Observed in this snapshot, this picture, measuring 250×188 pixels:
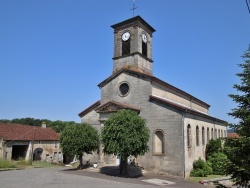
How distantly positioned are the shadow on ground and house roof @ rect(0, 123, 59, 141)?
17.6m

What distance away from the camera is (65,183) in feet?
51.7

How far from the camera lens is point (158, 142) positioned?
2244 centimetres

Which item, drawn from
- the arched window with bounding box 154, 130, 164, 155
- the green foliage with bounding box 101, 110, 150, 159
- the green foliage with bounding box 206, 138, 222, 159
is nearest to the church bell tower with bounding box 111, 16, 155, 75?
the arched window with bounding box 154, 130, 164, 155

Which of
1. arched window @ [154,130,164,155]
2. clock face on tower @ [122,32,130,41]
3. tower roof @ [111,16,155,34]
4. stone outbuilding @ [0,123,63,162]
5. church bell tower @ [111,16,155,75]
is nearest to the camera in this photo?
arched window @ [154,130,164,155]

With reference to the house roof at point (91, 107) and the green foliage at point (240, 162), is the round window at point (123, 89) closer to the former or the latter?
the house roof at point (91, 107)

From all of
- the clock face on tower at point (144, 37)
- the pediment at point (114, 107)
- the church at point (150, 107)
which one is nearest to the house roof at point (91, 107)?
the church at point (150, 107)

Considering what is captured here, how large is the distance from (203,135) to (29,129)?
27142 mm

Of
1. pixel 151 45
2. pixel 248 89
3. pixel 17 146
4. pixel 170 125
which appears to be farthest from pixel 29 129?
pixel 248 89

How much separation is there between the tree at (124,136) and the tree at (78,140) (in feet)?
10.2

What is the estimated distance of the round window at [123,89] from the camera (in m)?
25.6

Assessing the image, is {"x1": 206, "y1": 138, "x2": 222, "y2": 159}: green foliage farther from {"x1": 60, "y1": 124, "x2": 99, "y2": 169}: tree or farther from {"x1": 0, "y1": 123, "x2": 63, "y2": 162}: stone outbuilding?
{"x1": 0, "y1": 123, "x2": 63, "y2": 162}: stone outbuilding

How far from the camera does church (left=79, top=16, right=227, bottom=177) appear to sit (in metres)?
21.3

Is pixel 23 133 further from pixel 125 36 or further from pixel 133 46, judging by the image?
pixel 133 46

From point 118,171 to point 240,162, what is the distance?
14.0m
